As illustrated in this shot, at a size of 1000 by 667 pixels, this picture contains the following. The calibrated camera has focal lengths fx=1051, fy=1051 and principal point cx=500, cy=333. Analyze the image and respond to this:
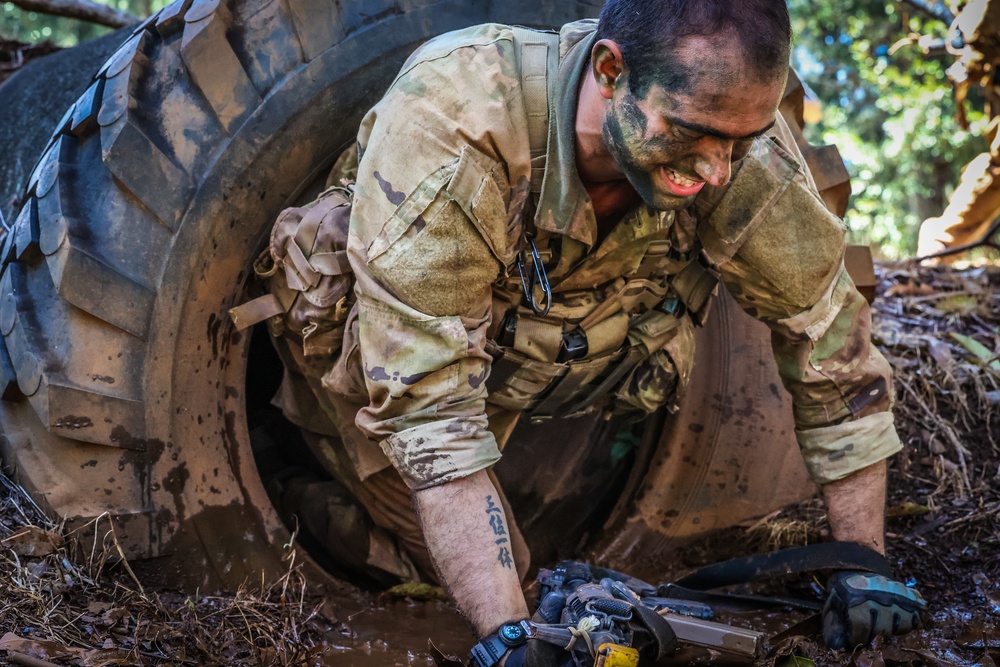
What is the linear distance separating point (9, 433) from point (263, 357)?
0.82 metres

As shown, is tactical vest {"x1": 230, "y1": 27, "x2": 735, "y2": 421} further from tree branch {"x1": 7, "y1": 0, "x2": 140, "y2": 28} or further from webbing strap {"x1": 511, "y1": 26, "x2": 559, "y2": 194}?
tree branch {"x1": 7, "y1": 0, "x2": 140, "y2": 28}

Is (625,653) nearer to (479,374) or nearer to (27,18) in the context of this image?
(479,374)

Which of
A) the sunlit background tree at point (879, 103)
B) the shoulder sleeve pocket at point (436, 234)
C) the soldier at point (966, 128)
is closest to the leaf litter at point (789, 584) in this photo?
the shoulder sleeve pocket at point (436, 234)

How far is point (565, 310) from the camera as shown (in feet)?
8.26

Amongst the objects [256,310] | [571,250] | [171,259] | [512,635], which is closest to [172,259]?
[171,259]

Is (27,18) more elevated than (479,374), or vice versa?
(27,18)

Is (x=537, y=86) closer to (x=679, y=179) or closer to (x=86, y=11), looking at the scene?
(x=679, y=179)

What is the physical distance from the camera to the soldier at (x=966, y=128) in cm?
505

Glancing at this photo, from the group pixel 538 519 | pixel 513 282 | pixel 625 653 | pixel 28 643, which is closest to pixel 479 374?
pixel 513 282

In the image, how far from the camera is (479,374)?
7.07 ft

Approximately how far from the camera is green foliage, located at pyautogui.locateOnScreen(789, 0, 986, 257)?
1009 centimetres

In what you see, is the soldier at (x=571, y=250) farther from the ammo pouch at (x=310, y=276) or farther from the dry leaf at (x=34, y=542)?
the dry leaf at (x=34, y=542)

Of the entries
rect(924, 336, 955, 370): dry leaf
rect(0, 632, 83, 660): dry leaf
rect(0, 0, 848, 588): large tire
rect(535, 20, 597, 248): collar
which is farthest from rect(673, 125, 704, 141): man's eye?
rect(924, 336, 955, 370): dry leaf

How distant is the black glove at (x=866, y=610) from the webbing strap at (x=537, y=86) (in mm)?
1182
